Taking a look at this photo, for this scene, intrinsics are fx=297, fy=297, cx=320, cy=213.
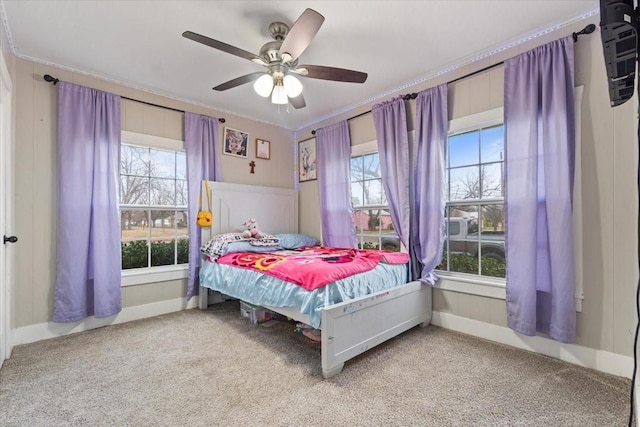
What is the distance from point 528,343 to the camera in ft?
7.49

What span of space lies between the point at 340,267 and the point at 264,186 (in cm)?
220

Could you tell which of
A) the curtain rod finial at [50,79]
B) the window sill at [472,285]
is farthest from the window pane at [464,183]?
the curtain rod finial at [50,79]

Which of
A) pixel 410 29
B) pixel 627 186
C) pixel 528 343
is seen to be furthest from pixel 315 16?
pixel 528 343

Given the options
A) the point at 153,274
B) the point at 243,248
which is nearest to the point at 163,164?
the point at 153,274

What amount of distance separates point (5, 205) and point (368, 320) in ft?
9.28

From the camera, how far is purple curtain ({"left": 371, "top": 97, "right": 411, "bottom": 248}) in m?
2.94

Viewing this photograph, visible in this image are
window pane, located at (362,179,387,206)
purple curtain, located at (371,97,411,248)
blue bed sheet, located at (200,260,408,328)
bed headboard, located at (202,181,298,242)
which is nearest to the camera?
blue bed sheet, located at (200,260,408,328)

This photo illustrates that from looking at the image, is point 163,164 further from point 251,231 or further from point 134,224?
point 251,231

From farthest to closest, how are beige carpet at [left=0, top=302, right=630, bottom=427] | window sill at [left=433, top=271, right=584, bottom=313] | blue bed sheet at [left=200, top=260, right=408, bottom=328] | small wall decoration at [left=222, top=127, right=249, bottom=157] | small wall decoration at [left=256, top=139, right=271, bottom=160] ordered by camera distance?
small wall decoration at [left=256, top=139, right=271, bottom=160] < small wall decoration at [left=222, top=127, right=249, bottom=157] < window sill at [left=433, top=271, right=584, bottom=313] < blue bed sheet at [left=200, top=260, right=408, bottom=328] < beige carpet at [left=0, top=302, right=630, bottom=427]

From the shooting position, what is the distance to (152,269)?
10.5ft

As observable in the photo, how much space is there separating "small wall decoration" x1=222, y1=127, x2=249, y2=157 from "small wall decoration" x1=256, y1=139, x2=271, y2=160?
0.17 meters

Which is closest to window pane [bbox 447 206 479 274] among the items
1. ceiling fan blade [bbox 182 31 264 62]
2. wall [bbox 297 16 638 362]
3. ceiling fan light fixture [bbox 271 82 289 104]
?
wall [bbox 297 16 638 362]

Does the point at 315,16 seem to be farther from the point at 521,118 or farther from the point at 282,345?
the point at 282,345

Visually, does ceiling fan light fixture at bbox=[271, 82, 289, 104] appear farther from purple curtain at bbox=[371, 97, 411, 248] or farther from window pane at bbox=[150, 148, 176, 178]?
window pane at bbox=[150, 148, 176, 178]
